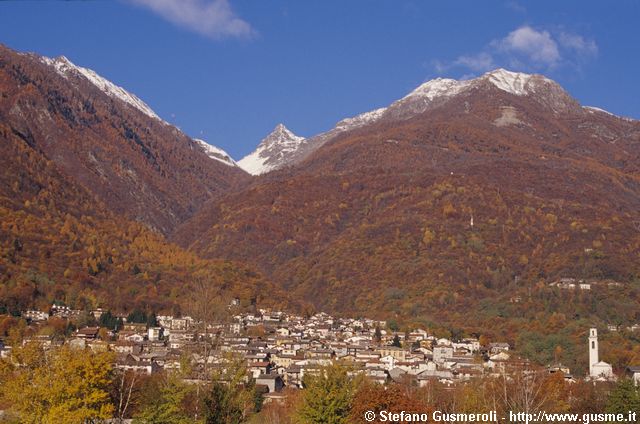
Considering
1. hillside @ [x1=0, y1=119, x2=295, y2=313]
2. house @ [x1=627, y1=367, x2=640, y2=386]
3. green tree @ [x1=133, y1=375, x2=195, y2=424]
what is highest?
hillside @ [x1=0, y1=119, x2=295, y2=313]

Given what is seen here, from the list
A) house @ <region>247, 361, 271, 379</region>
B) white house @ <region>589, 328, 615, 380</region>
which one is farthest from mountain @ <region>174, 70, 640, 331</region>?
house @ <region>247, 361, 271, 379</region>

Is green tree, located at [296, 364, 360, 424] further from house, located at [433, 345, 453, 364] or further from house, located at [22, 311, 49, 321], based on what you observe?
house, located at [22, 311, 49, 321]

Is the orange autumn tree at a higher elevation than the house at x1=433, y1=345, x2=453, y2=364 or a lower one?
lower

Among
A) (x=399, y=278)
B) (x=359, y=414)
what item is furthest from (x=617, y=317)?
(x=359, y=414)

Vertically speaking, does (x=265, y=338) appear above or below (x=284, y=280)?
below

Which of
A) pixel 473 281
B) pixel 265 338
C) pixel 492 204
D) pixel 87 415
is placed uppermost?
pixel 492 204

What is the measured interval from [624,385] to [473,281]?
96.6m

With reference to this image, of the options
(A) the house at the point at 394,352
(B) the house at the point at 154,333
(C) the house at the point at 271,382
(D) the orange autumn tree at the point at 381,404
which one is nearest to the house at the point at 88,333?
(B) the house at the point at 154,333

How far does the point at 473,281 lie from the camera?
146625 millimetres

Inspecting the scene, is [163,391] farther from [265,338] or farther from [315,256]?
[315,256]

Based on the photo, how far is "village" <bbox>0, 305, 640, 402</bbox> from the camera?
238ft

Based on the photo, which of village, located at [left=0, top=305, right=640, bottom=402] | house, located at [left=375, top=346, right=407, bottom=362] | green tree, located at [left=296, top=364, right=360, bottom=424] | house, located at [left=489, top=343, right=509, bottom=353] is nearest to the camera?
green tree, located at [left=296, top=364, right=360, bottom=424]

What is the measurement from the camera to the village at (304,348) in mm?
72688

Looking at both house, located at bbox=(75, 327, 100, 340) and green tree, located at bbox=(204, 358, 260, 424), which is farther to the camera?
house, located at bbox=(75, 327, 100, 340)
